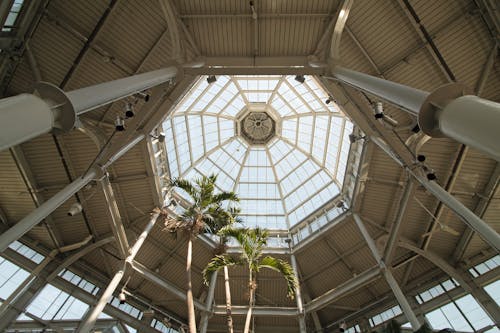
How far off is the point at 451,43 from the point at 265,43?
8.05 metres

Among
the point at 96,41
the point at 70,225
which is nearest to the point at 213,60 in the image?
the point at 96,41

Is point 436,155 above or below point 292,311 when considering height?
above

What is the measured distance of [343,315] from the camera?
70.4 feet

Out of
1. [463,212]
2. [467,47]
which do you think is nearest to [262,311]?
[463,212]

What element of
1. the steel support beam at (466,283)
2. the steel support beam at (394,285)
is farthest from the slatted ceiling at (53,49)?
the steel support beam at (466,283)

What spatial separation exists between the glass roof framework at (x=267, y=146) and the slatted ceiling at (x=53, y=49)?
23.3 feet

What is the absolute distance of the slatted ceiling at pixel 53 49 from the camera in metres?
12.1

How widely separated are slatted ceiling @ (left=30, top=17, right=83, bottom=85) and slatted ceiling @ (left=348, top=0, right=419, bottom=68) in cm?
1230

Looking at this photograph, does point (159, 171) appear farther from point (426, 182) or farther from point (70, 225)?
point (426, 182)

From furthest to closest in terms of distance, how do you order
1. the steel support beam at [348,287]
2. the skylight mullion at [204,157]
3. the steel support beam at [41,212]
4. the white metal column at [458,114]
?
the skylight mullion at [204,157] → the steel support beam at [348,287] → the steel support beam at [41,212] → the white metal column at [458,114]

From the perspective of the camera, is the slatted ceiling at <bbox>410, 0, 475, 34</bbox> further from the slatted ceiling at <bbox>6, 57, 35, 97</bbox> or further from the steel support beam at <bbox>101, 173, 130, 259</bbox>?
the slatted ceiling at <bbox>6, 57, 35, 97</bbox>

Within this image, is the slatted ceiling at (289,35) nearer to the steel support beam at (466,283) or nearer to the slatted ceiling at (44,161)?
the slatted ceiling at (44,161)

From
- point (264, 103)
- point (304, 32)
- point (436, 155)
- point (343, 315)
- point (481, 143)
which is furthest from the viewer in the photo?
point (264, 103)

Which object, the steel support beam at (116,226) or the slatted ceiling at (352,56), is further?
the steel support beam at (116,226)
